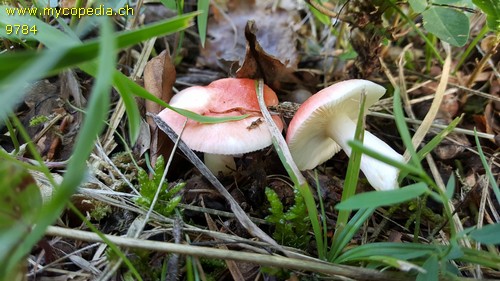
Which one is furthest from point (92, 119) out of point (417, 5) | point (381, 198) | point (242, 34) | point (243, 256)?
point (242, 34)

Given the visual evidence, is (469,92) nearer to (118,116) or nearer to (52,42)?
(118,116)

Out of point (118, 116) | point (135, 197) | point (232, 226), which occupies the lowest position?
point (232, 226)

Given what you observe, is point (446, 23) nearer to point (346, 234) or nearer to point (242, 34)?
point (346, 234)

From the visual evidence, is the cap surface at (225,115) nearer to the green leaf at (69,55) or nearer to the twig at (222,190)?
the twig at (222,190)

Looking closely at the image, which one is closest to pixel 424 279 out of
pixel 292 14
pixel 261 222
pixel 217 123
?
pixel 261 222

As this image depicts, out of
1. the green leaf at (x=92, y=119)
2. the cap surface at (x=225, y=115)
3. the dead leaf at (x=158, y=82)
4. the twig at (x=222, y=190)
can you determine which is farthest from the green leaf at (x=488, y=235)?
the dead leaf at (x=158, y=82)
